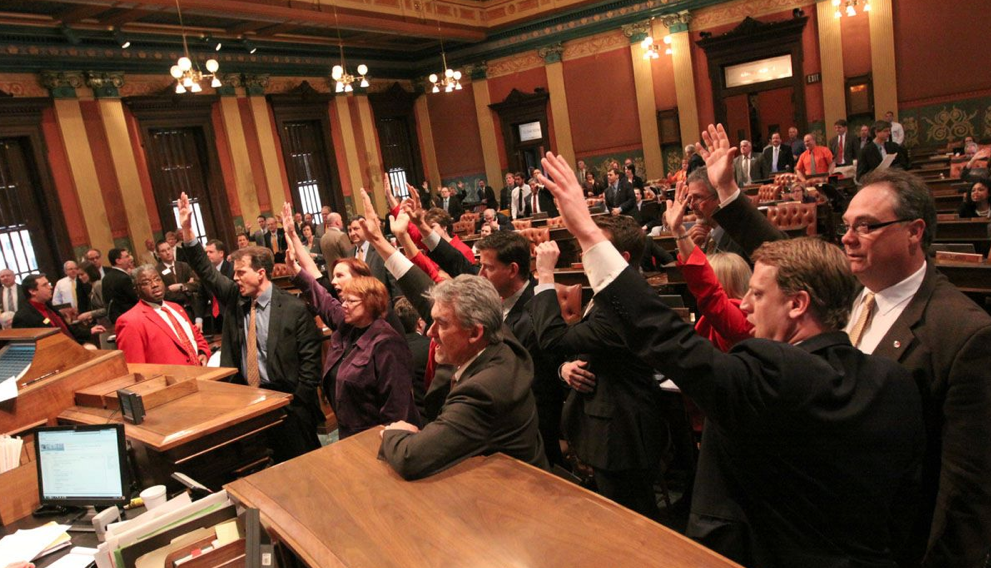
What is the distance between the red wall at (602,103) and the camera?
1452 centimetres

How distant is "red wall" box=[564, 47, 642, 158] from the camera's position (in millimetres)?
14523

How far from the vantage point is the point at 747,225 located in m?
2.30

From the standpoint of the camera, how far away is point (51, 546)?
212 centimetres

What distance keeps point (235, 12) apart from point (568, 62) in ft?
25.2

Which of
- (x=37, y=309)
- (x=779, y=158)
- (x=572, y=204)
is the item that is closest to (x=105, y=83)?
(x=37, y=309)

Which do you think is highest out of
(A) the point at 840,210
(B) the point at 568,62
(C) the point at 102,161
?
(B) the point at 568,62

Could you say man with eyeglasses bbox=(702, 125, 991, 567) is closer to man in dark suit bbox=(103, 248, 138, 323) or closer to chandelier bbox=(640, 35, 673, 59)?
man in dark suit bbox=(103, 248, 138, 323)

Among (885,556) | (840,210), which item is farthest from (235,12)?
(885,556)

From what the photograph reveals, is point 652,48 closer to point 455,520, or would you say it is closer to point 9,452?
point 9,452

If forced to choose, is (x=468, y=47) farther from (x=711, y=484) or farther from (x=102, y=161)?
(x=711, y=484)

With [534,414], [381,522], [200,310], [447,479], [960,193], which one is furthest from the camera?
[200,310]

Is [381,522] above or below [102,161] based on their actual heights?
below

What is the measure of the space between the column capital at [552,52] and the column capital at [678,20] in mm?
2497

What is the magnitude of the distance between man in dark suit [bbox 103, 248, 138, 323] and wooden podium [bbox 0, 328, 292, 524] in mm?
1831
